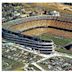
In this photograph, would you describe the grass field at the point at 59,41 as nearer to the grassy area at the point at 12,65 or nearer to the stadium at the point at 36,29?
the stadium at the point at 36,29

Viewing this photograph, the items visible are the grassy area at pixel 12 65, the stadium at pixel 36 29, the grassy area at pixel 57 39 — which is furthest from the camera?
the grassy area at pixel 57 39

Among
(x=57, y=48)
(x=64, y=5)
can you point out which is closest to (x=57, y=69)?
(x=57, y=48)

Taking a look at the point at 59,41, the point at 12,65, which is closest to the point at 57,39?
the point at 59,41

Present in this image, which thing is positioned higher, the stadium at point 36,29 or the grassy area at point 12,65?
the stadium at point 36,29

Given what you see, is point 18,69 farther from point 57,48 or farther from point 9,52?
point 57,48

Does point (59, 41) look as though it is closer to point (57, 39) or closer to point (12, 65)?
point (57, 39)

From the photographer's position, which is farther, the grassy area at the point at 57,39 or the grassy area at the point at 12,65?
the grassy area at the point at 57,39

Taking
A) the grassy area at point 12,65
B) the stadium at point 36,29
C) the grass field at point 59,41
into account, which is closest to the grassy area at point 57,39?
the grass field at point 59,41

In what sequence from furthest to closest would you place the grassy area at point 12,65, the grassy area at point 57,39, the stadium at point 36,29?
the grassy area at point 57,39, the stadium at point 36,29, the grassy area at point 12,65

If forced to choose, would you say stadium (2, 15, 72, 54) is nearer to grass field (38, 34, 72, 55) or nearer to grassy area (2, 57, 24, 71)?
grass field (38, 34, 72, 55)
